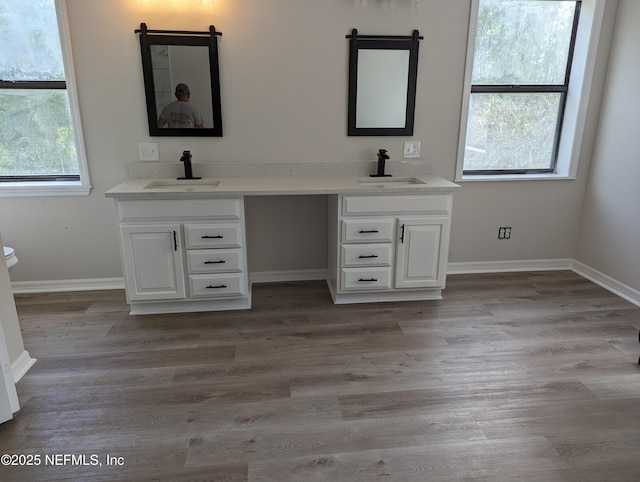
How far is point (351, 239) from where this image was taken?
285 centimetres

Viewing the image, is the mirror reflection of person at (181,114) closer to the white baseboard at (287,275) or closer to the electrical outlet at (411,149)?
the white baseboard at (287,275)

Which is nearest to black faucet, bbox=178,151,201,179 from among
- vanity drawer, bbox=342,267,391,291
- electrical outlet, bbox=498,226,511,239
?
vanity drawer, bbox=342,267,391,291

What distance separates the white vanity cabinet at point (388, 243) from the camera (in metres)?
2.82

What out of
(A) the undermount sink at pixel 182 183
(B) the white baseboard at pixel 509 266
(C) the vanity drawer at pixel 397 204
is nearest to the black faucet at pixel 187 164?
(A) the undermount sink at pixel 182 183

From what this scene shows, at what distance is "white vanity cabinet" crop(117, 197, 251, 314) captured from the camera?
2652 mm

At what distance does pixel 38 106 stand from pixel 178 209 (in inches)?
53.6

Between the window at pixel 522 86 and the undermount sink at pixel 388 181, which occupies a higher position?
the window at pixel 522 86

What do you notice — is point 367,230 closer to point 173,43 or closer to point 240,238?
point 240,238

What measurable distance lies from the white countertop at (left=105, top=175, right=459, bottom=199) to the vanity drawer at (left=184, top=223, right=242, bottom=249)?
20 centimetres

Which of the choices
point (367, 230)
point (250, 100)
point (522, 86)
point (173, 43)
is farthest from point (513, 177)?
point (173, 43)

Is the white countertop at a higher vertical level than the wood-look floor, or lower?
higher

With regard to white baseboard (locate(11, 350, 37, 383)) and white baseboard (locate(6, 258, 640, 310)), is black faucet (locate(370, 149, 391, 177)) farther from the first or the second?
white baseboard (locate(11, 350, 37, 383))

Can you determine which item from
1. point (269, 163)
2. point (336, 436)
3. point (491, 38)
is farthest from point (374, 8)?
point (336, 436)

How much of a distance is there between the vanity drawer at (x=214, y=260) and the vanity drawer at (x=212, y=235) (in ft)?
0.13
